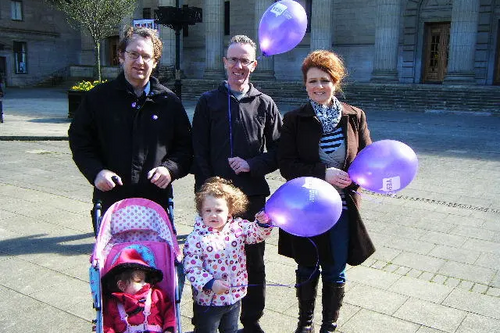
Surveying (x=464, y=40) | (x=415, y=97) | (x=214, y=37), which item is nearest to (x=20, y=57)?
(x=214, y=37)

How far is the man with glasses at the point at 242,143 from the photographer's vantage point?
351 cm

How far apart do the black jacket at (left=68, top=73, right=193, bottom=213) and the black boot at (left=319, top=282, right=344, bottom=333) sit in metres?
1.36

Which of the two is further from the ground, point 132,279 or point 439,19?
point 439,19

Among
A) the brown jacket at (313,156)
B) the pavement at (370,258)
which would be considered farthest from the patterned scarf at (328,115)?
the pavement at (370,258)

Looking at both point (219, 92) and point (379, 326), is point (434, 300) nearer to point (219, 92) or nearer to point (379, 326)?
point (379, 326)

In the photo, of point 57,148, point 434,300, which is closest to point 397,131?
point 57,148

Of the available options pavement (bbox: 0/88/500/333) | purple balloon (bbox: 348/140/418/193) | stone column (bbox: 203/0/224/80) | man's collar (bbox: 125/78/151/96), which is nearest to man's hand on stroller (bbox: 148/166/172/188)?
man's collar (bbox: 125/78/151/96)

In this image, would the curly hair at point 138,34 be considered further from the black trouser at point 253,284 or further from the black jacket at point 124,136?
the black trouser at point 253,284

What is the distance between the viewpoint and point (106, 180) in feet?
10.5

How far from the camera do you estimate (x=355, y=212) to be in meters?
3.40

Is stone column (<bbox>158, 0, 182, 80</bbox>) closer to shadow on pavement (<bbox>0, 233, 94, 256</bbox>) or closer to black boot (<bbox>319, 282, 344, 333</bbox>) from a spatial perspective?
shadow on pavement (<bbox>0, 233, 94, 256</bbox>)

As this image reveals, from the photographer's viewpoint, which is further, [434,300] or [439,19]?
[439,19]

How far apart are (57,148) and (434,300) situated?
10.5 meters

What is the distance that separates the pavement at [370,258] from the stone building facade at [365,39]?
1521 cm
